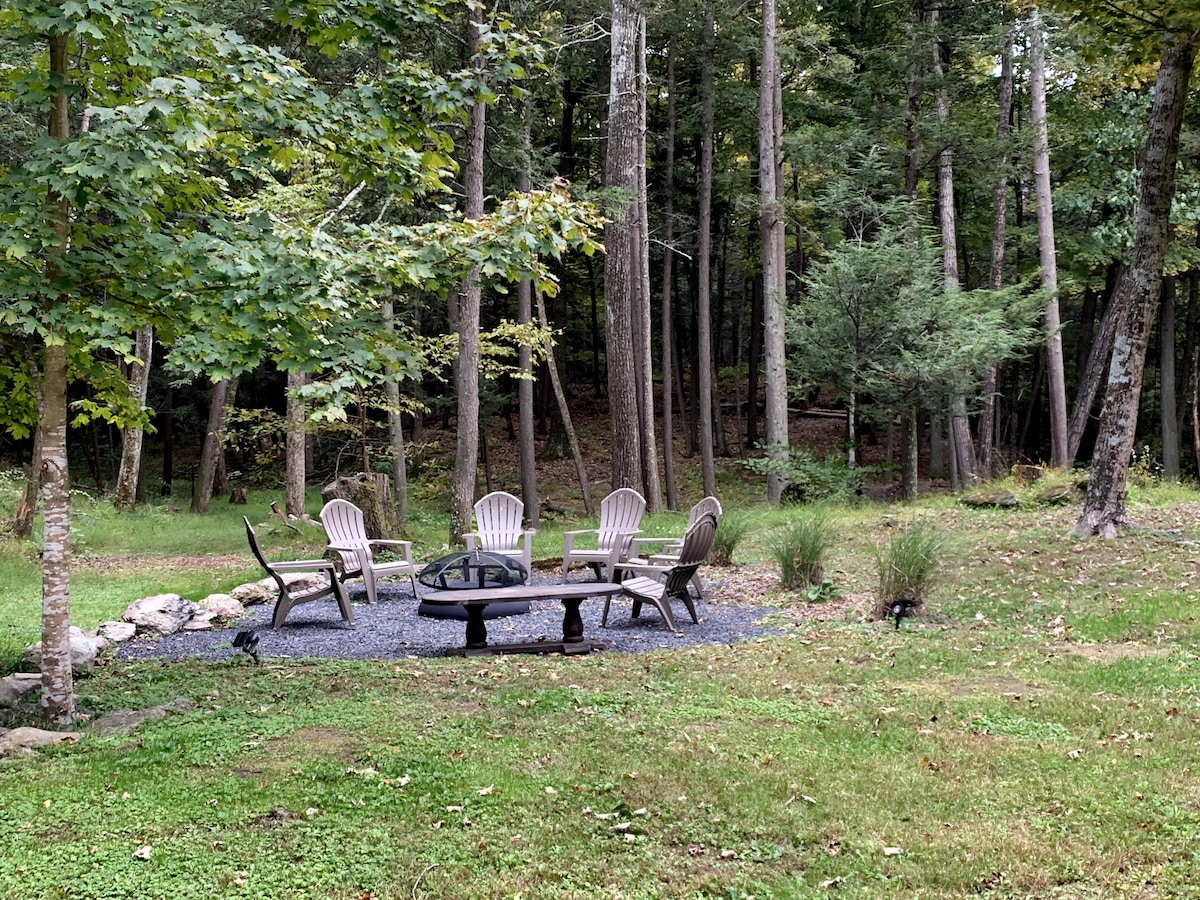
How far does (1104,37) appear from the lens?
7.21 m

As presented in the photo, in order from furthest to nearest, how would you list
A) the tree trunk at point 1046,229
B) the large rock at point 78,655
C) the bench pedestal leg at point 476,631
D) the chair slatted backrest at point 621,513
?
the tree trunk at point 1046,229 < the chair slatted backrest at point 621,513 < the bench pedestal leg at point 476,631 < the large rock at point 78,655

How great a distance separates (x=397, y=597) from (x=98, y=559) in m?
5.54

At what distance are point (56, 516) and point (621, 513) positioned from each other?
5.56m

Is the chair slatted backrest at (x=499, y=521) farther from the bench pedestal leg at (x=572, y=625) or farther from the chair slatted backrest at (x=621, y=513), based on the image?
the bench pedestal leg at (x=572, y=625)

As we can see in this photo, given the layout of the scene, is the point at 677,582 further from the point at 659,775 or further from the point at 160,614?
the point at 160,614

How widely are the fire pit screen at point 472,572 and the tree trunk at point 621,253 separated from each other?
4587 mm

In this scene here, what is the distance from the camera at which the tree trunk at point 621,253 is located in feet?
34.4

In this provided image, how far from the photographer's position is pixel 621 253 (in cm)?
1101

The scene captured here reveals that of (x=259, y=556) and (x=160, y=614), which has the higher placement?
(x=259, y=556)

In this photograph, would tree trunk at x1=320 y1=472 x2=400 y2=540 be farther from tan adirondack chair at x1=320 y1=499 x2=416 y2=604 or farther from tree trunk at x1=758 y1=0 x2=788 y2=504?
tree trunk at x1=758 y1=0 x2=788 y2=504

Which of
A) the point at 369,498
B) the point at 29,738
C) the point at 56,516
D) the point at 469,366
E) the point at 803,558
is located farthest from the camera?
the point at 469,366

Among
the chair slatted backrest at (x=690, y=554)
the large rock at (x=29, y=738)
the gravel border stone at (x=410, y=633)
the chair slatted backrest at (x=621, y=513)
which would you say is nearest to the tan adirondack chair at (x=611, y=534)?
the chair slatted backrest at (x=621, y=513)

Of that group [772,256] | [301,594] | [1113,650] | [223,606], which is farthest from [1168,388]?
[223,606]

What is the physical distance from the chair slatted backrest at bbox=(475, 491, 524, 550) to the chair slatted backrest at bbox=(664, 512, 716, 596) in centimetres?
279
